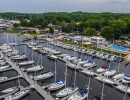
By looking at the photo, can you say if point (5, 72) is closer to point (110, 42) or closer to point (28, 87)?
point (28, 87)

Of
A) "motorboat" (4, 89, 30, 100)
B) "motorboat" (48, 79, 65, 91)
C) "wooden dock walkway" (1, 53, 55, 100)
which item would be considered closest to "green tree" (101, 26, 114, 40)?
"wooden dock walkway" (1, 53, 55, 100)

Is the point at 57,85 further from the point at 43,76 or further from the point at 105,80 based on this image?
the point at 105,80

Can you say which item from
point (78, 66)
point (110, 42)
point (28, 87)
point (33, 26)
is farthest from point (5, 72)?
point (33, 26)

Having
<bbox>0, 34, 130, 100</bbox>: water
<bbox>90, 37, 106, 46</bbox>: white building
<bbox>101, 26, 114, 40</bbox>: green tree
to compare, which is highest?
<bbox>101, 26, 114, 40</bbox>: green tree

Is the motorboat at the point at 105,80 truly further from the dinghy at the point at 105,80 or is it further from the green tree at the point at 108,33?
the green tree at the point at 108,33

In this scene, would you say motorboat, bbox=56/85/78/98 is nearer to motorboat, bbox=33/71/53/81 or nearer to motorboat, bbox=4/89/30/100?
motorboat, bbox=4/89/30/100

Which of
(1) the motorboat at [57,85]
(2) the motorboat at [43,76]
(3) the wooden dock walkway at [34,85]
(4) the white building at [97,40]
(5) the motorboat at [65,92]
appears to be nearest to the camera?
(3) the wooden dock walkway at [34,85]

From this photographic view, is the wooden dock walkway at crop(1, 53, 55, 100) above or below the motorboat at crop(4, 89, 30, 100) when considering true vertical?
above

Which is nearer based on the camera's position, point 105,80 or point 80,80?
point 105,80

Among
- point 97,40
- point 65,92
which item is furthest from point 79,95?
point 97,40

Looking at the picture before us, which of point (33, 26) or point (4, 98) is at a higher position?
point (33, 26)

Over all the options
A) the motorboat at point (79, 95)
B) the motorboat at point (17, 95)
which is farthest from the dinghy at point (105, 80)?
the motorboat at point (17, 95)
